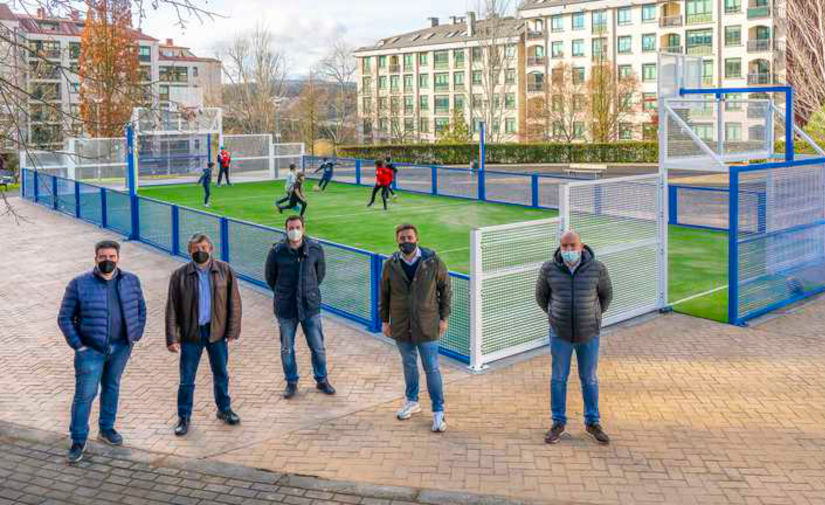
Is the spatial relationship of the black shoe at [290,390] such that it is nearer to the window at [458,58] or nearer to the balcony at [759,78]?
the balcony at [759,78]

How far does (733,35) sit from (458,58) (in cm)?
2877

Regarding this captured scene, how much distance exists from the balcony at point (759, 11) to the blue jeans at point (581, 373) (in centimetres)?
6431

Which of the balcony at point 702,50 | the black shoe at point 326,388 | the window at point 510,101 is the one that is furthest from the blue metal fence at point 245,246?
the window at point 510,101

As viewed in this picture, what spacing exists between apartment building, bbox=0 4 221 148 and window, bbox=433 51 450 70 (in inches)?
920

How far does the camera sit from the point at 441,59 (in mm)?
89750

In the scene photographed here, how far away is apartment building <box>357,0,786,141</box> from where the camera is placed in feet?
217

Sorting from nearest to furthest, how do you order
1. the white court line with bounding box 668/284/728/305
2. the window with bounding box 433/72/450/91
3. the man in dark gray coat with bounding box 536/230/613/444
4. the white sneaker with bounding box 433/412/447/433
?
the man in dark gray coat with bounding box 536/230/613/444, the white sneaker with bounding box 433/412/447/433, the white court line with bounding box 668/284/728/305, the window with bounding box 433/72/450/91

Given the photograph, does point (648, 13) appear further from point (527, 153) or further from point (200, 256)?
point (200, 256)

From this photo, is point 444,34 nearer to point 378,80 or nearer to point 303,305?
point 378,80

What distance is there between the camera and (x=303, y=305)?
30.0ft

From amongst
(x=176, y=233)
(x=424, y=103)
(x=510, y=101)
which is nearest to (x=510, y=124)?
(x=510, y=101)

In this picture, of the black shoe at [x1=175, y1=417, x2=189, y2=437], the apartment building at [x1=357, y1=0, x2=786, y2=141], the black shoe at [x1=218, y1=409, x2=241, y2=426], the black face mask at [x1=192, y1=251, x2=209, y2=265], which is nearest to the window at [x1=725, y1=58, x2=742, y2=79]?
the apartment building at [x1=357, y1=0, x2=786, y2=141]

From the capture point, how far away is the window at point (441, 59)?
292 ft

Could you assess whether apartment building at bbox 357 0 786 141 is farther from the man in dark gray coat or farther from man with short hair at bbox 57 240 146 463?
man with short hair at bbox 57 240 146 463
